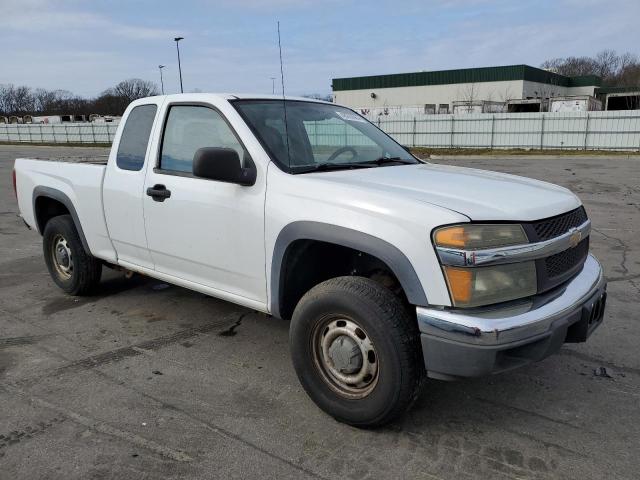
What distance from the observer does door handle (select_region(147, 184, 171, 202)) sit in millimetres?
3969

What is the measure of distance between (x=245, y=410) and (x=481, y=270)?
164 centimetres

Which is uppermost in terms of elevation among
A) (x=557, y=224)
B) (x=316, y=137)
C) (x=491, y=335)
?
(x=316, y=137)

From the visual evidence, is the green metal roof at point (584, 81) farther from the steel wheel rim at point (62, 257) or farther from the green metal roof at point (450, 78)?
the steel wheel rim at point (62, 257)

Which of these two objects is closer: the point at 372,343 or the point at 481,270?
the point at 481,270

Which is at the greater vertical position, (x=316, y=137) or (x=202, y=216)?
(x=316, y=137)

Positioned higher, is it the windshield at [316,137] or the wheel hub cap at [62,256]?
the windshield at [316,137]

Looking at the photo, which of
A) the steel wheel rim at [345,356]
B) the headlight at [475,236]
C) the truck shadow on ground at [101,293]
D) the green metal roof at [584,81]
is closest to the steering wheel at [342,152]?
the steel wheel rim at [345,356]

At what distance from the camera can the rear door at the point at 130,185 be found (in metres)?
4.30

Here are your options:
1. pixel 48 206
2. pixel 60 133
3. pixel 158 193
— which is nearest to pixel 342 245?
pixel 158 193

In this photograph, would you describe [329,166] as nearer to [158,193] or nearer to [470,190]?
[470,190]

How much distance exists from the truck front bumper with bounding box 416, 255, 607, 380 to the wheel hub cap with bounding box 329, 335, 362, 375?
1.38 feet

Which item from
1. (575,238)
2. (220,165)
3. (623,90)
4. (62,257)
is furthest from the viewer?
(623,90)

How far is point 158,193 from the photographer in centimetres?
401

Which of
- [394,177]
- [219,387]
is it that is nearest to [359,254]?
[394,177]
